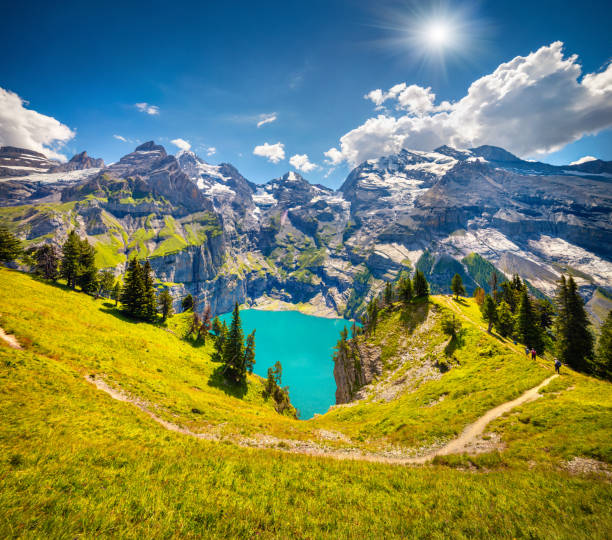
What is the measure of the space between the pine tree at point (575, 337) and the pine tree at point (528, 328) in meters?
2.56

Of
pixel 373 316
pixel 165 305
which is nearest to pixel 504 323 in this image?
pixel 373 316

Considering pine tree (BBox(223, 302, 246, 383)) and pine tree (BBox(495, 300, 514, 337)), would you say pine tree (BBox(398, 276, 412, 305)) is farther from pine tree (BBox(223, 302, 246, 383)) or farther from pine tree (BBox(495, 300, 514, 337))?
pine tree (BBox(223, 302, 246, 383))

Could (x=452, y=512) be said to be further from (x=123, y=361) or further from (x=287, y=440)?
(x=123, y=361)

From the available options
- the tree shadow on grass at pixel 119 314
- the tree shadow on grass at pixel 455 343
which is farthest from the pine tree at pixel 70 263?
the tree shadow on grass at pixel 455 343

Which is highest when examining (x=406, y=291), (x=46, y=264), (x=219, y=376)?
(x=46, y=264)

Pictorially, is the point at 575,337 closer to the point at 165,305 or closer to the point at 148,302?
the point at 148,302

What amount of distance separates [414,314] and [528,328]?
17.6 m

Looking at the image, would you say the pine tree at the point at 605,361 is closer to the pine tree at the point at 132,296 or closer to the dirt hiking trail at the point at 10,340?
the dirt hiking trail at the point at 10,340

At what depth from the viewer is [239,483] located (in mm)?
8695

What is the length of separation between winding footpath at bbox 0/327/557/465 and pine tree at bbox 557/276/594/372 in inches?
950

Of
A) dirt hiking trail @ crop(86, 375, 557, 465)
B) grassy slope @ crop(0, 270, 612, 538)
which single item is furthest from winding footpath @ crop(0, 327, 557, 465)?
grassy slope @ crop(0, 270, 612, 538)

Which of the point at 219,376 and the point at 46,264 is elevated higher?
the point at 46,264

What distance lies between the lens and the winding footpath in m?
15.6

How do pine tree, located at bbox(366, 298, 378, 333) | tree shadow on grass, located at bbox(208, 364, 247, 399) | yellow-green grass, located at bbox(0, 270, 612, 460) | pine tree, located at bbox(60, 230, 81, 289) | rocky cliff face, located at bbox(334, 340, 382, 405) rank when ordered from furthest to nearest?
pine tree, located at bbox(366, 298, 378, 333) → pine tree, located at bbox(60, 230, 81, 289) → rocky cliff face, located at bbox(334, 340, 382, 405) → tree shadow on grass, located at bbox(208, 364, 247, 399) → yellow-green grass, located at bbox(0, 270, 612, 460)
